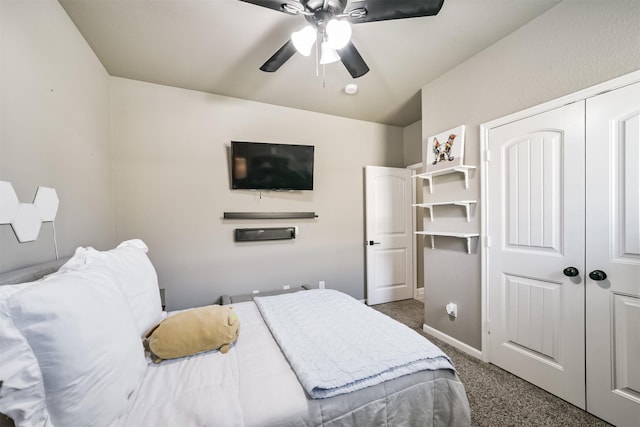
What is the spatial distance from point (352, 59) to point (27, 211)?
2.08 metres

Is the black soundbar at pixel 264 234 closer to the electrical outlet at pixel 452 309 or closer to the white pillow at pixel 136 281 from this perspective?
the white pillow at pixel 136 281

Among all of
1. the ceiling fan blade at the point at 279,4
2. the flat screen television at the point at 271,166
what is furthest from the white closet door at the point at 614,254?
the flat screen television at the point at 271,166

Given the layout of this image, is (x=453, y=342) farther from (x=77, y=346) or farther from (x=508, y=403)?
(x=77, y=346)

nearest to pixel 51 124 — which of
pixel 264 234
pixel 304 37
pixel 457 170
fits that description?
pixel 304 37

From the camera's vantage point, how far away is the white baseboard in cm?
221

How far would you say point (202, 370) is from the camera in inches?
41.7

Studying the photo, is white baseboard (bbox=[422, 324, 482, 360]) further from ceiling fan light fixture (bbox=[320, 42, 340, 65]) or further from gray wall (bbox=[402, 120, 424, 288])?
ceiling fan light fixture (bbox=[320, 42, 340, 65])

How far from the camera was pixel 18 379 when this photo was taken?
62cm

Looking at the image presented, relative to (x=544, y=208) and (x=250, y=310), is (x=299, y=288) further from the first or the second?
(x=544, y=208)

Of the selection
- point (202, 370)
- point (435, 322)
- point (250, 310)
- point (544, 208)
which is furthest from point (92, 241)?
point (544, 208)

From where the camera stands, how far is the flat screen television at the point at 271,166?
2824 millimetres

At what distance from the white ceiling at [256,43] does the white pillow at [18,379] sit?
1.97 metres

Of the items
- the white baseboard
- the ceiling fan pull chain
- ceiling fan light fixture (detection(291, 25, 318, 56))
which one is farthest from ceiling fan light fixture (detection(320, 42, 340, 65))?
the white baseboard

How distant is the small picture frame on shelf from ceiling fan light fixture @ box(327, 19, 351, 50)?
1445 mm
